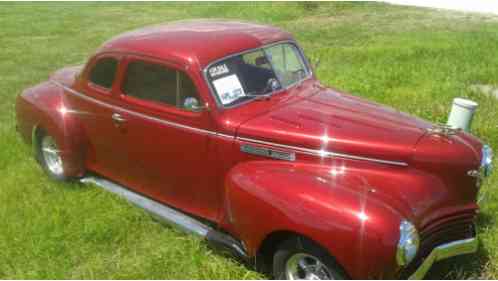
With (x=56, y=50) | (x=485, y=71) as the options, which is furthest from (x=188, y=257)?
(x=56, y=50)

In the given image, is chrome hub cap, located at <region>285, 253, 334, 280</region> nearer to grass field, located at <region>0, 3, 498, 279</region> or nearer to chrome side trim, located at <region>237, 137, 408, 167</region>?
grass field, located at <region>0, 3, 498, 279</region>

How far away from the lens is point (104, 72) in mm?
4977

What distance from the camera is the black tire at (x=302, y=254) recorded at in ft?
10.9

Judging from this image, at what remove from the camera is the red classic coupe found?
3301 millimetres

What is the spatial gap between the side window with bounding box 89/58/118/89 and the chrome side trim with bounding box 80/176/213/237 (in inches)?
38.4

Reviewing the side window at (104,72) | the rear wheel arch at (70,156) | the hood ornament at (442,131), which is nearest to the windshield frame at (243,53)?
the side window at (104,72)

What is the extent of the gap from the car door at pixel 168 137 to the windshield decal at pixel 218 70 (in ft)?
0.58

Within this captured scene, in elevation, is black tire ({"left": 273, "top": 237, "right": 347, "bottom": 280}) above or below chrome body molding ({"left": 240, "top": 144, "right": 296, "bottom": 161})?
below

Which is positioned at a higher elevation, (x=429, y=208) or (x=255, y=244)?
(x=429, y=208)

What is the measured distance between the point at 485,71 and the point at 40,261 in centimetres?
716

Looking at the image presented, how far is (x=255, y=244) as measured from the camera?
366 centimetres

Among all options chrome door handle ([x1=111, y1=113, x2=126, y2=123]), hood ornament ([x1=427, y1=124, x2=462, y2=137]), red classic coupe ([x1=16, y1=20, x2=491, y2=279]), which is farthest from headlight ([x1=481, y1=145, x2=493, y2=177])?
chrome door handle ([x1=111, y1=113, x2=126, y2=123])

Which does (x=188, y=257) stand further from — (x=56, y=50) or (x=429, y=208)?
(x=56, y=50)

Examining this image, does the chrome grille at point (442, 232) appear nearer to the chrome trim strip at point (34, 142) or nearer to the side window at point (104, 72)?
the side window at point (104, 72)
